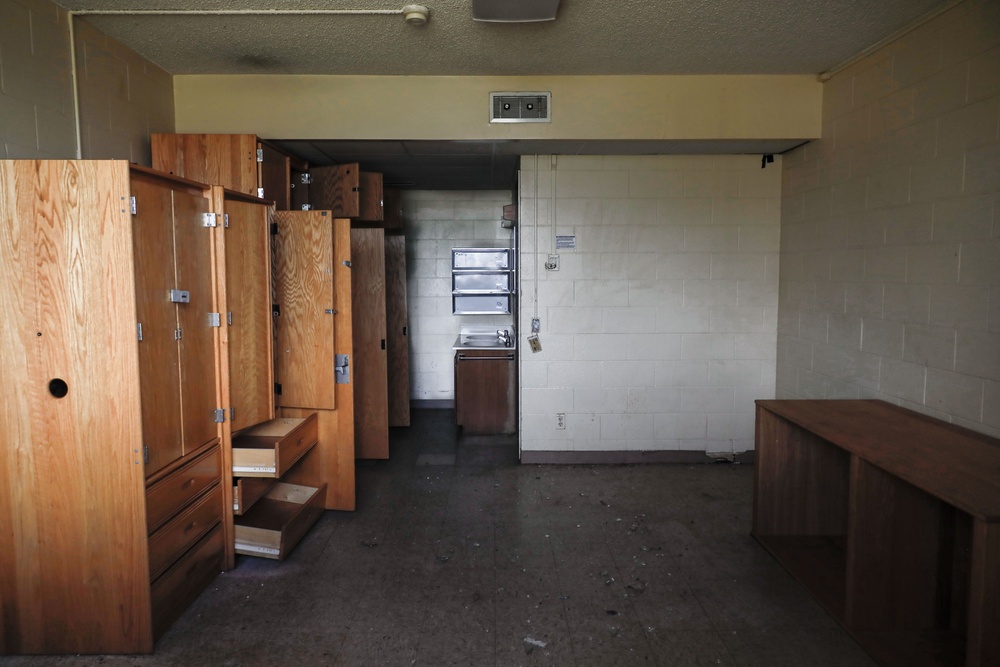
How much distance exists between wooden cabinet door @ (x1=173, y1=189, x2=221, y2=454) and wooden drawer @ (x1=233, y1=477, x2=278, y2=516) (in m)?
0.33

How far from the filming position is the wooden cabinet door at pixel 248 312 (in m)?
2.87

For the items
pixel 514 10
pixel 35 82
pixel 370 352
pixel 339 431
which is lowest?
pixel 339 431

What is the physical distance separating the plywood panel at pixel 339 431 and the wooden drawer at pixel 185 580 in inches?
31.1

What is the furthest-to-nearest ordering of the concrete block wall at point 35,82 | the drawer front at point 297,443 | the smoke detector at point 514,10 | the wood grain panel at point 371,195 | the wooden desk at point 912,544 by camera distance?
the wood grain panel at point 371,195, the drawer front at point 297,443, the smoke detector at point 514,10, the concrete block wall at point 35,82, the wooden desk at point 912,544

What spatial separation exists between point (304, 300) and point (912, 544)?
328 centimetres

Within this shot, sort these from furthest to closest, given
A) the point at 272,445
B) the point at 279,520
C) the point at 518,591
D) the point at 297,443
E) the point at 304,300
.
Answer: the point at 304,300 < the point at 297,443 < the point at 279,520 < the point at 272,445 < the point at 518,591

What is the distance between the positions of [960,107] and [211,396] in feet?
12.6

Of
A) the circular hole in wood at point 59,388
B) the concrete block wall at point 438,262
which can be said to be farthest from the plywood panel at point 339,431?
the concrete block wall at point 438,262

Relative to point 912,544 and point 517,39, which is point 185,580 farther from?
point 517,39

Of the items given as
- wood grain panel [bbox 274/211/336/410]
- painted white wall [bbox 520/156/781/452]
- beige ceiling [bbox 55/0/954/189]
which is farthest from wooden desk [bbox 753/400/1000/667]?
wood grain panel [bbox 274/211/336/410]

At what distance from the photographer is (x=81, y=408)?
2.17 meters

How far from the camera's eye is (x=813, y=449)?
3.06 meters

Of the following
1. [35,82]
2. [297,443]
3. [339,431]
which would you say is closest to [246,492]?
[297,443]

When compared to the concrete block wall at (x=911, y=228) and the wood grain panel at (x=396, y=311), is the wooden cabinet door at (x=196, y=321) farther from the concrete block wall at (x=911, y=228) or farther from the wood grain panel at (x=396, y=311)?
the concrete block wall at (x=911, y=228)
